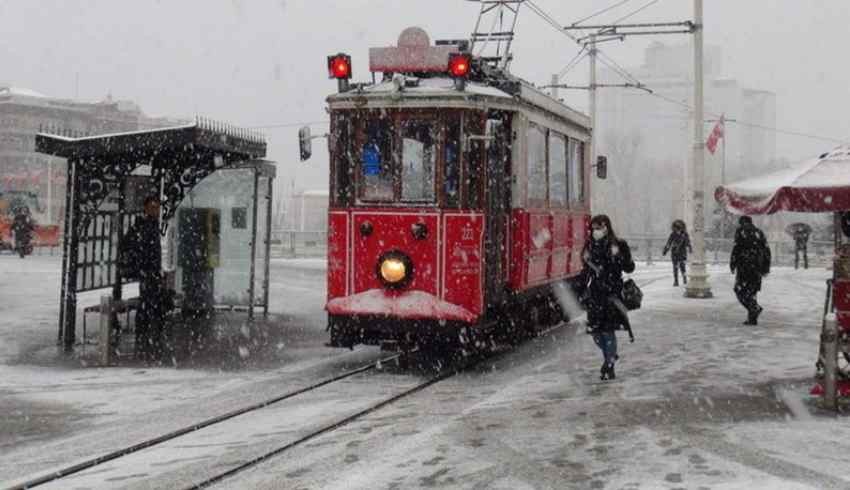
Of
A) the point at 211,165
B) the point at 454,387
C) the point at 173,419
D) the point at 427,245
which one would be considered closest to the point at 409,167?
the point at 427,245

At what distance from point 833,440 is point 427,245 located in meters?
5.08

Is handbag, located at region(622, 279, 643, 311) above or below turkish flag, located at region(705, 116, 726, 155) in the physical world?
below

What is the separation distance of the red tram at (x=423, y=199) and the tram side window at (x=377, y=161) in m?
0.01

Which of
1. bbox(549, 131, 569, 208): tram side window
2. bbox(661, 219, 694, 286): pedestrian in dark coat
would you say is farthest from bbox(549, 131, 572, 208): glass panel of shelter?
bbox(661, 219, 694, 286): pedestrian in dark coat

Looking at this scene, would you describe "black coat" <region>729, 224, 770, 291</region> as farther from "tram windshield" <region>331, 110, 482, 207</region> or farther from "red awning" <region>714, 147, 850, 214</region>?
"red awning" <region>714, 147, 850, 214</region>

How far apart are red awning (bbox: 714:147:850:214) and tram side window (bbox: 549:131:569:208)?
4705mm

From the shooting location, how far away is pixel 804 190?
923 cm

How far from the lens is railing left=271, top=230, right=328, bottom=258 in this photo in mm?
48319

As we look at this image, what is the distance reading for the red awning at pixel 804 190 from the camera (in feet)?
30.1

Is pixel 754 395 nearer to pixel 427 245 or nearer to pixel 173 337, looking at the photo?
pixel 427 245

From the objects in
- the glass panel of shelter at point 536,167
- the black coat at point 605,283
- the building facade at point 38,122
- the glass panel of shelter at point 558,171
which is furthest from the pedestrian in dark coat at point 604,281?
the building facade at point 38,122

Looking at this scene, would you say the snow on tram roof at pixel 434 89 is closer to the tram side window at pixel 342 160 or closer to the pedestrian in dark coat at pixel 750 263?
the tram side window at pixel 342 160

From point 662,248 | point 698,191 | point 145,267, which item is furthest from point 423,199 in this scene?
point 662,248

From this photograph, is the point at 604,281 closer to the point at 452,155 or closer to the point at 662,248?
the point at 452,155
